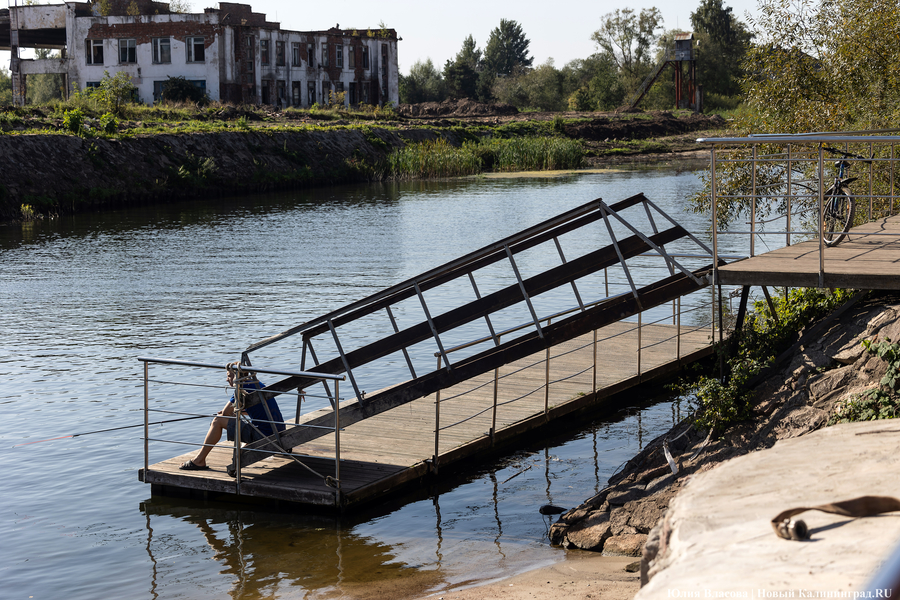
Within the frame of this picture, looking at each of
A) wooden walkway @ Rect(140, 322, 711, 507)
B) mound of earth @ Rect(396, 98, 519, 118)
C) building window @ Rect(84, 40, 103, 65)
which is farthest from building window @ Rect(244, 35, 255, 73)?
wooden walkway @ Rect(140, 322, 711, 507)

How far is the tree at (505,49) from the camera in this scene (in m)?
162

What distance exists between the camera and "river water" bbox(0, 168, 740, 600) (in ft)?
28.7

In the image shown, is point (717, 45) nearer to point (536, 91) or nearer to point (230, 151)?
point (536, 91)

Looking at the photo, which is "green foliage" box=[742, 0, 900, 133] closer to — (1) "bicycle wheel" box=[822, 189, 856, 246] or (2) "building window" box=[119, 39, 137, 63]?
(1) "bicycle wheel" box=[822, 189, 856, 246]

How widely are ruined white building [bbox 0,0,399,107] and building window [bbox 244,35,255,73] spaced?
0.27ft

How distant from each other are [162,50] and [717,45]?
72216 millimetres

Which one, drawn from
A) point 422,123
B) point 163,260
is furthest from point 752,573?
point 422,123

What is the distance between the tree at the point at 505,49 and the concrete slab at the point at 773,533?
159745 mm

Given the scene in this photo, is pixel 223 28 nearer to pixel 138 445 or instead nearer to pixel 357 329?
pixel 357 329

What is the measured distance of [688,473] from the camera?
8609 mm

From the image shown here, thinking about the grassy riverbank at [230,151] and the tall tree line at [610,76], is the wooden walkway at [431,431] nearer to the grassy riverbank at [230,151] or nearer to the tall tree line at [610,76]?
the grassy riverbank at [230,151]

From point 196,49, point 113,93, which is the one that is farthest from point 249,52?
point 113,93

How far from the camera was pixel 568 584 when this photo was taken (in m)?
7.52

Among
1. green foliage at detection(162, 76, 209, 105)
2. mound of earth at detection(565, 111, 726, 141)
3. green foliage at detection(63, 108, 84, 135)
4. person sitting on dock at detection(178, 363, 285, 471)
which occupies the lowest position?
person sitting on dock at detection(178, 363, 285, 471)
